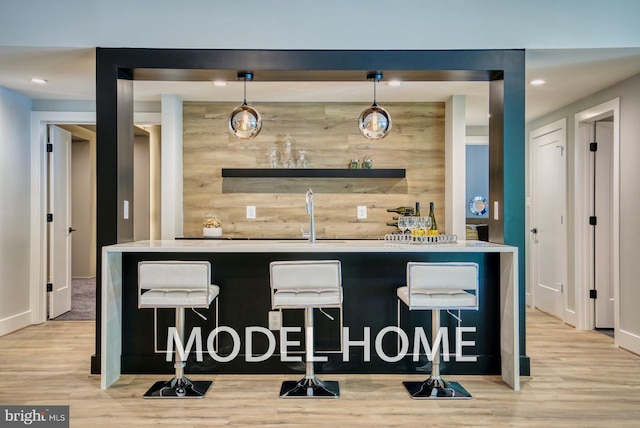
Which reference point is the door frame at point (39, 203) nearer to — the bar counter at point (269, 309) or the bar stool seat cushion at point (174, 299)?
the bar counter at point (269, 309)

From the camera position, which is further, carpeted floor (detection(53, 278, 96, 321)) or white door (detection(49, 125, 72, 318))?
carpeted floor (detection(53, 278, 96, 321))

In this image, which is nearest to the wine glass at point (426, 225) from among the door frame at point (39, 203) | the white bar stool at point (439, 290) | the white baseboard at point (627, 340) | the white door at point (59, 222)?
the white bar stool at point (439, 290)

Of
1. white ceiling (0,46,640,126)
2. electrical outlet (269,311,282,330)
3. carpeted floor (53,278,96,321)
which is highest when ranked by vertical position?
white ceiling (0,46,640,126)

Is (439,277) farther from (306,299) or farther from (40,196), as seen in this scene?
(40,196)

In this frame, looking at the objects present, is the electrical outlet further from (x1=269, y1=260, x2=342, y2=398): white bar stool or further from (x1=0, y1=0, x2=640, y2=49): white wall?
(x1=0, y1=0, x2=640, y2=49): white wall

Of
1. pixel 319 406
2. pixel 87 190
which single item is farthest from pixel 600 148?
pixel 87 190

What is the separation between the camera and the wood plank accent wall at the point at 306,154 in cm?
518

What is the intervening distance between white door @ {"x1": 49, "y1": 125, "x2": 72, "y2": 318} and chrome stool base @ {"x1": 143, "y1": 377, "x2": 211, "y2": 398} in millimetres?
2868

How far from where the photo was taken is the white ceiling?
360 cm

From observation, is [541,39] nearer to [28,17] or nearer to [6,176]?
[28,17]

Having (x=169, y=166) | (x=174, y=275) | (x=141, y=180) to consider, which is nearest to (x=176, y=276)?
(x=174, y=275)

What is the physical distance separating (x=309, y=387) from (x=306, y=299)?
622 millimetres

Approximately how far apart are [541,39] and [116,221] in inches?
133

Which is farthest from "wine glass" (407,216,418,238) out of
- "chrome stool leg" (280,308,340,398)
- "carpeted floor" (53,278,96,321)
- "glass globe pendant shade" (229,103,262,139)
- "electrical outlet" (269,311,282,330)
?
"carpeted floor" (53,278,96,321)
